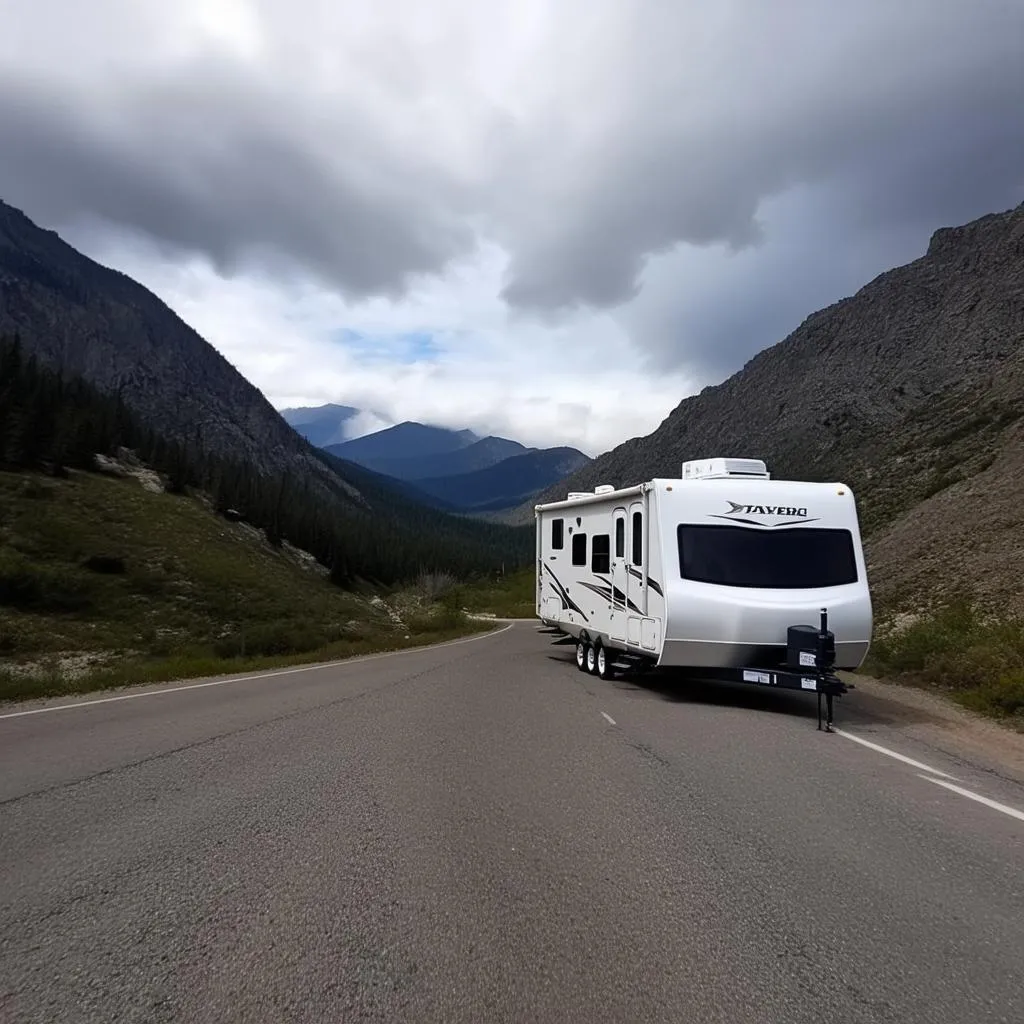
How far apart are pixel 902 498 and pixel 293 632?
31324 mm

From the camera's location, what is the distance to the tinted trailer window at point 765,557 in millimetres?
11953

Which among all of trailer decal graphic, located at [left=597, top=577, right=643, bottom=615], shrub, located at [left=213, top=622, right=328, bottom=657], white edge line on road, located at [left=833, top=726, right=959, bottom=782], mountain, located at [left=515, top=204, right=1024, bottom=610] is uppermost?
mountain, located at [left=515, top=204, right=1024, bottom=610]

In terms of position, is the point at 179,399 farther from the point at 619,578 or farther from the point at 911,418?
the point at 619,578

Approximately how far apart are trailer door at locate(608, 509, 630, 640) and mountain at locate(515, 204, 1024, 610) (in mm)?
9718

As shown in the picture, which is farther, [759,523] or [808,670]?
[759,523]

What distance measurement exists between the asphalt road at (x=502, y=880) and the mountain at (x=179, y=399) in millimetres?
→ 83271

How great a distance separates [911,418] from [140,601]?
5746 cm

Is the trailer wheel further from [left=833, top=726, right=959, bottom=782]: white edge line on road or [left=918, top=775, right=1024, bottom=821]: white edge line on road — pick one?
[left=918, top=775, right=1024, bottom=821]: white edge line on road

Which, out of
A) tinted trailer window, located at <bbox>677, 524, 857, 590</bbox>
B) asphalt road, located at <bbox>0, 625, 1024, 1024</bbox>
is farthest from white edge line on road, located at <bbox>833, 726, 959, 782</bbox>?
tinted trailer window, located at <bbox>677, 524, 857, 590</bbox>

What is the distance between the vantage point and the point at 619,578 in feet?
46.7

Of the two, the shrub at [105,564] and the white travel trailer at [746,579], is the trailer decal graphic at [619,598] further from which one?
the shrub at [105,564]

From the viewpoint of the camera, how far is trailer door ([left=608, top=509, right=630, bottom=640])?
45.8 ft

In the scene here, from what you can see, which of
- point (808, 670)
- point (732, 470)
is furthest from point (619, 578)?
point (808, 670)

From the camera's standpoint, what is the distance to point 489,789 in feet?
22.8
